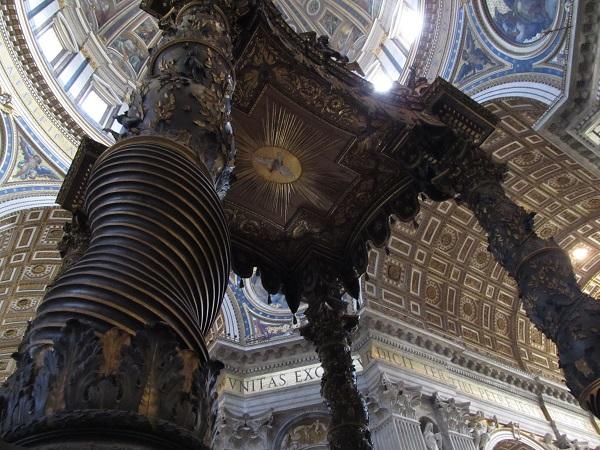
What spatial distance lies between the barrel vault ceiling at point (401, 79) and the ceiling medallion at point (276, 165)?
5.00m

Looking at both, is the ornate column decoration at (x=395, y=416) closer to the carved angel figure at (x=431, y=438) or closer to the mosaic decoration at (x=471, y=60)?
the carved angel figure at (x=431, y=438)

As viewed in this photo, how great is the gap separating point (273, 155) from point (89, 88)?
11.5 metres

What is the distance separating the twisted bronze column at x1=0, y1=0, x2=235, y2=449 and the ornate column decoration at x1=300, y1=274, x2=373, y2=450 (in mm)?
3151

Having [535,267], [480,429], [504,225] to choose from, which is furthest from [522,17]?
[480,429]

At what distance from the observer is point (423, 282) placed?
49.1 feet

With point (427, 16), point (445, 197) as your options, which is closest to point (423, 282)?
point (427, 16)

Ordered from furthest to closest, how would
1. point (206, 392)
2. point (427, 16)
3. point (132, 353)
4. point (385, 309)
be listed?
point (385, 309) → point (427, 16) → point (206, 392) → point (132, 353)

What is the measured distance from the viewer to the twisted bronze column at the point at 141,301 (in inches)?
57.3

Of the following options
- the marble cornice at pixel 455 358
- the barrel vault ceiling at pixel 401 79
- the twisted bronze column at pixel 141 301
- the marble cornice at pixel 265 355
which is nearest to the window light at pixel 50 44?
the barrel vault ceiling at pixel 401 79

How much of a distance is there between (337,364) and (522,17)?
25.4ft

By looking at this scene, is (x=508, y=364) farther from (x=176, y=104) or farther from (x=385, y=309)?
(x=176, y=104)

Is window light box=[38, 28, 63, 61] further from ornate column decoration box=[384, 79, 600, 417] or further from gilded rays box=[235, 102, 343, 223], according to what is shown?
ornate column decoration box=[384, 79, 600, 417]

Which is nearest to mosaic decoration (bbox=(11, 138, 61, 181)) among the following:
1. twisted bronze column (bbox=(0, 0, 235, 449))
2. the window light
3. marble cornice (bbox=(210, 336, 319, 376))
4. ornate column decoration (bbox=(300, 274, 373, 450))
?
the window light

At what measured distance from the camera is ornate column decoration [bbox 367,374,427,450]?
1102cm
